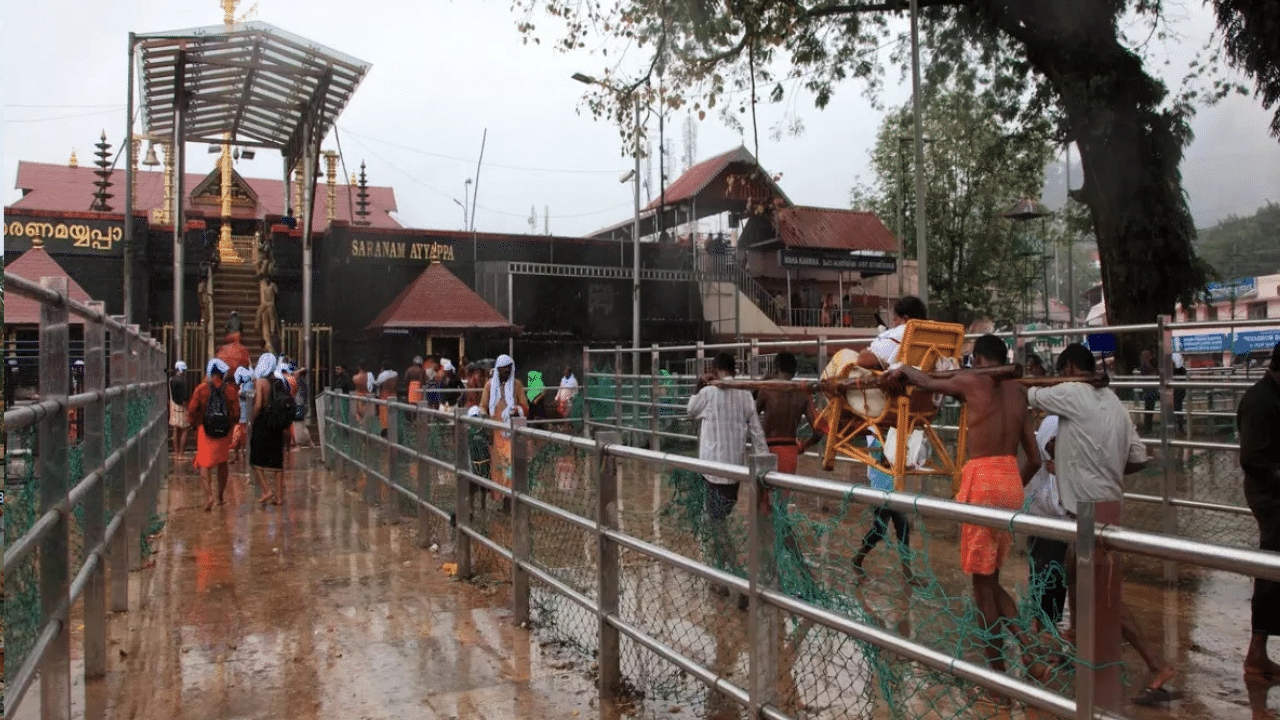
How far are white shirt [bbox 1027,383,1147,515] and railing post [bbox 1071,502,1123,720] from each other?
2958mm

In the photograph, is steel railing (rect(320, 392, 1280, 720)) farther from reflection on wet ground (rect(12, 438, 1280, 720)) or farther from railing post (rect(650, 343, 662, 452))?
railing post (rect(650, 343, 662, 452))

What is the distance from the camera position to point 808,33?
12.2m

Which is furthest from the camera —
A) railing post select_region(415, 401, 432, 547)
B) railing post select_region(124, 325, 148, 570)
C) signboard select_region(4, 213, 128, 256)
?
signboard select_region(4, 213, 128, 256)

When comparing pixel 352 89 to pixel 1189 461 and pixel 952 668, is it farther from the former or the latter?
pixel 952 668

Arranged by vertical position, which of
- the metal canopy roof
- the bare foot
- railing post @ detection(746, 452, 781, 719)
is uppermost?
the metal canopy roof

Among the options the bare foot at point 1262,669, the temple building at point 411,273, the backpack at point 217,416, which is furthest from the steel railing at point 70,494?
the temple building at point 411,273

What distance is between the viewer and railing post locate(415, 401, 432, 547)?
8.68m

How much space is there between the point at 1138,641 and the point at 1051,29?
9.10 metres

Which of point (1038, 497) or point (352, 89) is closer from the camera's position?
point (1038, 497)

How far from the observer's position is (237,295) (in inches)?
987

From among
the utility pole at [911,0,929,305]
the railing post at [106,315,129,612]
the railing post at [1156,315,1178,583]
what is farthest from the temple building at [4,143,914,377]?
the railing post at [1156,315,1178,583]

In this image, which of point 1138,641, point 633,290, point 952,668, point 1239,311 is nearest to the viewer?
point 952,668

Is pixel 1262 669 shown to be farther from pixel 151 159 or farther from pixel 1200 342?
pixel 151 159

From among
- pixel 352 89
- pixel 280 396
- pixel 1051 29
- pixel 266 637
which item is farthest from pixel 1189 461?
pixel 352 89
